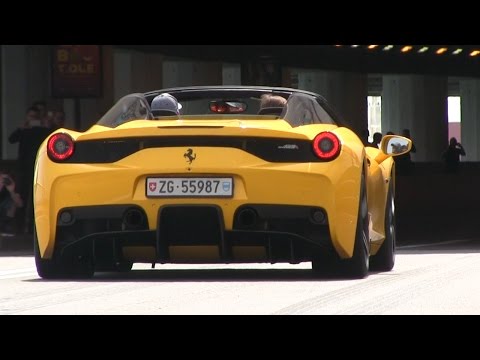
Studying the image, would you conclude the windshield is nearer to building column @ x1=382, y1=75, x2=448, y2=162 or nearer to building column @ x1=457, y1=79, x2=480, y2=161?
building column @ x1=382, y1=75, x2=448, y2=162

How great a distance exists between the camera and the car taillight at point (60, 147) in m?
9.55

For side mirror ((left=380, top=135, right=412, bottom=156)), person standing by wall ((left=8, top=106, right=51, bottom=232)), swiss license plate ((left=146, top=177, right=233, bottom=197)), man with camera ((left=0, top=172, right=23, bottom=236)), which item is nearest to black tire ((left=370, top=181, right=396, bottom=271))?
side mirror ((left=380, top=135, right=412, bottom=156))

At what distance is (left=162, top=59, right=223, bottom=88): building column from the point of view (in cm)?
4384

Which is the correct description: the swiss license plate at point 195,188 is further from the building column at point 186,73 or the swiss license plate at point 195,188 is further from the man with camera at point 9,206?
the building column at point 186,73

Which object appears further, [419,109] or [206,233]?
[419,109]

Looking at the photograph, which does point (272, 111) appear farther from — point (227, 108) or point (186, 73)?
point (186, 73)

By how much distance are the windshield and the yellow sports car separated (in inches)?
7.3

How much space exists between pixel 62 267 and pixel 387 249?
7.62 feet

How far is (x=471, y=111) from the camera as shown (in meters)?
Result: 68.2

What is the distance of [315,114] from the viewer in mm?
10016

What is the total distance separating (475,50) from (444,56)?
6.04 m

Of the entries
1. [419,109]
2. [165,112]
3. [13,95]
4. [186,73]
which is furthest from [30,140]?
[419,109]
